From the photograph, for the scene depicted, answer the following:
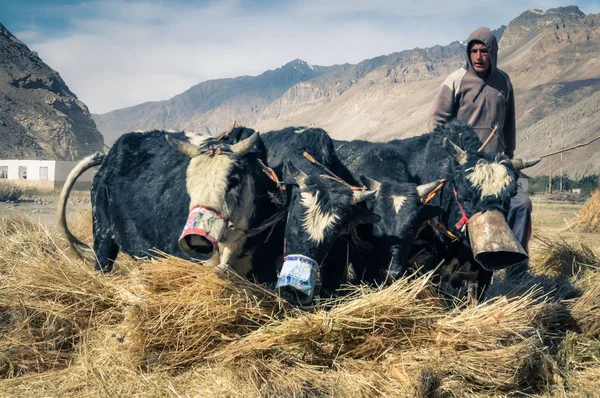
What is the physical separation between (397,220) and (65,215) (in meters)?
3.97

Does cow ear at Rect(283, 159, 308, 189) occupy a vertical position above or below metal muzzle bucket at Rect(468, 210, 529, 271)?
above

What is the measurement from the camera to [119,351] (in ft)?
13.1

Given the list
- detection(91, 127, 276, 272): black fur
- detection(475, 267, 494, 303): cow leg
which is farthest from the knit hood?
detection(91, 127, 276, 272): black fur

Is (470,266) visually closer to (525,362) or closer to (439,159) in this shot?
(439,159)

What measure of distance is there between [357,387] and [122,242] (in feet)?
10.9

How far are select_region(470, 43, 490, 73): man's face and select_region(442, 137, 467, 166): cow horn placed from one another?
1.56 m

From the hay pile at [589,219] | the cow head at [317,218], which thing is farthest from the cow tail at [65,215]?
the hay pile at [589,219]

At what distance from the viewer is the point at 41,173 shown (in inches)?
1548

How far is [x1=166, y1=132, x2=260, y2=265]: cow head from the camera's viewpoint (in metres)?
4.43

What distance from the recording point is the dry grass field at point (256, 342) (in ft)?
12.1

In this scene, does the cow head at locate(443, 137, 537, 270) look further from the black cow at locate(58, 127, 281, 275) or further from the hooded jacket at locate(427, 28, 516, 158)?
the black cow at locate(58, 127, 281, 275)

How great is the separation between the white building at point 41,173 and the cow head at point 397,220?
33.4 metres

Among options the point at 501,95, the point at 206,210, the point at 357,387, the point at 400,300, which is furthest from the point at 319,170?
the point at 501,95

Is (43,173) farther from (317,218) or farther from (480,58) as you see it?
(317,218)
